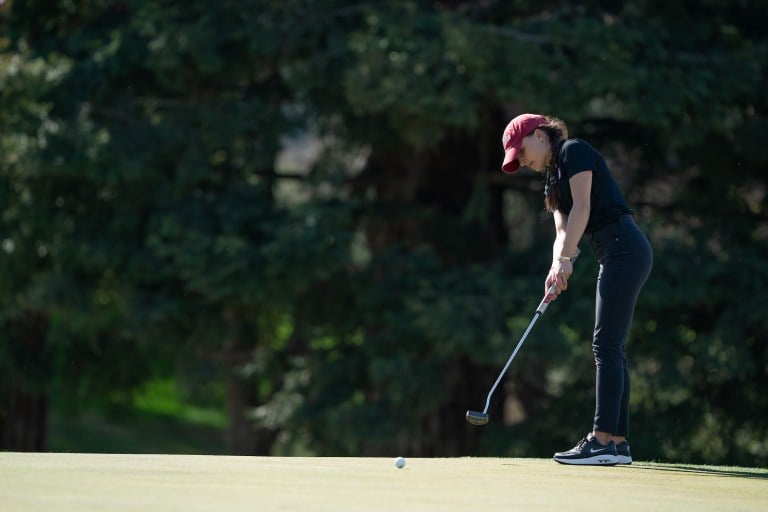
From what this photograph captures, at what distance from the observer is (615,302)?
5.68 metres

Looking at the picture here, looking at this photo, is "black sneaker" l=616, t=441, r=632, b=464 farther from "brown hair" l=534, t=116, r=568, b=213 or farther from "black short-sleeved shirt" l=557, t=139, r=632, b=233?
"brown hair" l=534, t=116, r=568, b=213

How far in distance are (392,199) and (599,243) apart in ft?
22.0

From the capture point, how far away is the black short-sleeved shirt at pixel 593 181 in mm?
5617

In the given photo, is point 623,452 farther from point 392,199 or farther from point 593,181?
point 392,199

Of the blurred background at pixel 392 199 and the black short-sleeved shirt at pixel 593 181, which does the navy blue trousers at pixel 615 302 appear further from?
the blurred background at pixel 392 199

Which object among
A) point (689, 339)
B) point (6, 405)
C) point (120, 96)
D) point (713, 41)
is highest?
point (713, 41)

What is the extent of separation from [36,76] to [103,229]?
4.96ft

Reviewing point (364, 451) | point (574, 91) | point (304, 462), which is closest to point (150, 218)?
point (364, 451)

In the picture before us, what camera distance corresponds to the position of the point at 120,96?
469 inches

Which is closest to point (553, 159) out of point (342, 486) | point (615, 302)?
point (615, 302)

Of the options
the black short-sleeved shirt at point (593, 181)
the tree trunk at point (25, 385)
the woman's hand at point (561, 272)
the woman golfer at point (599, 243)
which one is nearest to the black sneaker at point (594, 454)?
the woman golfer at point (599, 243)

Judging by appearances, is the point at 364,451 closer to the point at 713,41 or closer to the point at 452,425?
the point at 452,425

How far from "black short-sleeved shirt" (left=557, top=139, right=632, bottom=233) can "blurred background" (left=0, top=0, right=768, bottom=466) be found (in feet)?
14.6

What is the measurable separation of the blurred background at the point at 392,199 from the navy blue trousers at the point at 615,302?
4502 mm
